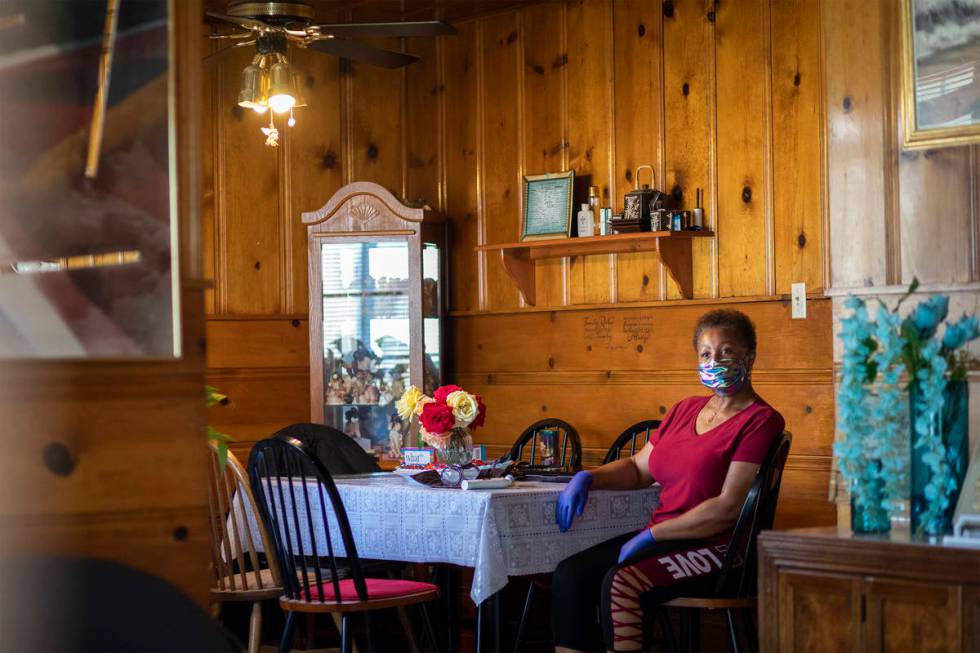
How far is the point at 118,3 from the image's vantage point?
1.97m

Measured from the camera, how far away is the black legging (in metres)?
3.45

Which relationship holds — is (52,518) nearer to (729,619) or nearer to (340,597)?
(340,597)

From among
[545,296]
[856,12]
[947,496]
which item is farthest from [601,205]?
[947,496]

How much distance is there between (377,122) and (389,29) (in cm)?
174

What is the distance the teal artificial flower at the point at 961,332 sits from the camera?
2.49m

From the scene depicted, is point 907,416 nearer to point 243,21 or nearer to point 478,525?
point 478,525

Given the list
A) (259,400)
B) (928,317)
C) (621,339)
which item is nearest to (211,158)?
(259,400)

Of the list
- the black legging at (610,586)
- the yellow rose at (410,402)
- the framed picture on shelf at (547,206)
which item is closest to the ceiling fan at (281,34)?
the yellow rose at (410,402)

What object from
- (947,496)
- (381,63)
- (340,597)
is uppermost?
(381,63)

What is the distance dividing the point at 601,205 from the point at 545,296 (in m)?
0.50

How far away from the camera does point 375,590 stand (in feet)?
11.9

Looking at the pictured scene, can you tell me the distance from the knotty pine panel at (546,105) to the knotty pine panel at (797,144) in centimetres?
100

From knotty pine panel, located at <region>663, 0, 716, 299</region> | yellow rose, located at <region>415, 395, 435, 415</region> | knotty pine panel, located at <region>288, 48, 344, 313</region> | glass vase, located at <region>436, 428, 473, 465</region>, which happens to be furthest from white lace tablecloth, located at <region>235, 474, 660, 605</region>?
knotty pine panel, located at <region>288, 48, 344, 313</region>

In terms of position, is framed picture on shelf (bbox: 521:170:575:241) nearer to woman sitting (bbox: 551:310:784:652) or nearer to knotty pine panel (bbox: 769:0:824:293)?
knotty pine panel (bbox: 769:0:824:293)
